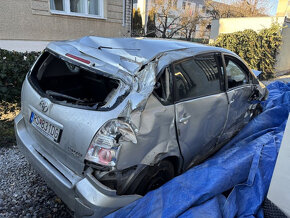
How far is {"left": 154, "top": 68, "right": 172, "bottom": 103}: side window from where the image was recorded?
7.01ft

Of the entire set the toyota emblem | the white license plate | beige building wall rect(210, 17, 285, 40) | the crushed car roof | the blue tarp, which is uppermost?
beige building wall rect(210, 17, 285, 40)

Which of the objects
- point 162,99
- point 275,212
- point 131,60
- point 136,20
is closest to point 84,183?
point 162,99

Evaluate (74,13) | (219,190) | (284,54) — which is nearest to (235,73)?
(219,190)

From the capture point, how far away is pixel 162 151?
2.11 m

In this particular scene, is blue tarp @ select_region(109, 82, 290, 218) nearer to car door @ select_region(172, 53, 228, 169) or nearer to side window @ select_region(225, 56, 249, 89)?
car door @ select_region(172, 53, 228, 169)

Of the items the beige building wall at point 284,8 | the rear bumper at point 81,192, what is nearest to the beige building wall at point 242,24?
the beige building wall at point 284,8

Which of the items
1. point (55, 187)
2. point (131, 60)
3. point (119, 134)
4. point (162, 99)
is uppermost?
point (131, 60)

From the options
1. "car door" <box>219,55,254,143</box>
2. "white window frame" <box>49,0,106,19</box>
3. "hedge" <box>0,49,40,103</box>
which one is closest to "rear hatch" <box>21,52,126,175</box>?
"hedge" <box>0,49,40,103</box>

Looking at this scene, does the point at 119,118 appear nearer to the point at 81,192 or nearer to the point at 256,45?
the point at 81,192

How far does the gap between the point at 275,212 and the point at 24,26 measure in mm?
9180

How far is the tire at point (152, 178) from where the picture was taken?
2.01 m

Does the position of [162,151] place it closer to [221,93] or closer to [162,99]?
[162,99]

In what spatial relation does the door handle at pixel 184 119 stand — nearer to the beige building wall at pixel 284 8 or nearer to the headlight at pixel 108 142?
the headlight at pixel 108 142

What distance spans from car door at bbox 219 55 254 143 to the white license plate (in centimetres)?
219
